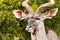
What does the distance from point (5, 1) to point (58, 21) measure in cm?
151

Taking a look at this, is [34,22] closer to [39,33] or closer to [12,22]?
[39,33]

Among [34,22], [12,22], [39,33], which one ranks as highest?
[34,22]

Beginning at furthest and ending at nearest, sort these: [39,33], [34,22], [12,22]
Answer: [12,22], [39,33], [34,22]

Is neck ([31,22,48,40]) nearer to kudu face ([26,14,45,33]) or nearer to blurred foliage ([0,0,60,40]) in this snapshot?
kudu face ([26,14,45,33])

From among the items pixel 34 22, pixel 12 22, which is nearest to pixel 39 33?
pixel 34 22

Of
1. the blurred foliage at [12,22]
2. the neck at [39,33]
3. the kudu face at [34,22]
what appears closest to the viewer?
the kudu face at [34,22]

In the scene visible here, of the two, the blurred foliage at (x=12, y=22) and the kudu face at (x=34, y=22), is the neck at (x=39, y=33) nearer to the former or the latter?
the kudu face at (x=34, y=22)

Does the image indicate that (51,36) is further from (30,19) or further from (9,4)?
(9,4)

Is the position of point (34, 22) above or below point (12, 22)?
above

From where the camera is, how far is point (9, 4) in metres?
9.21

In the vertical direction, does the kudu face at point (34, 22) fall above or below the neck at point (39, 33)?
above

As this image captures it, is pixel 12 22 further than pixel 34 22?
Yes

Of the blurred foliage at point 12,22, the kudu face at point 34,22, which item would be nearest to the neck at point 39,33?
the kudu face at point 34,22

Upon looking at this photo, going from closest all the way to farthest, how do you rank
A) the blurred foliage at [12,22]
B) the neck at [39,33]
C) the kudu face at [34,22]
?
1. the kudu face at [34,22]
2. the neck at [39,33]
3. the blurred foliage at [12,22]
